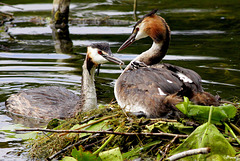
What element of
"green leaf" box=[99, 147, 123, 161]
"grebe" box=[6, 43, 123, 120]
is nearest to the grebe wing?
"grebe" box=[6, 43, 123, 120]

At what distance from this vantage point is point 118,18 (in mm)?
13461

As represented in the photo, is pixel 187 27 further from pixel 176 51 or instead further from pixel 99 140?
pixel 99 140

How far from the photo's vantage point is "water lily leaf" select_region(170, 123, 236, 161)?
178 inches

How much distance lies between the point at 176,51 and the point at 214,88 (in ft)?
8.05

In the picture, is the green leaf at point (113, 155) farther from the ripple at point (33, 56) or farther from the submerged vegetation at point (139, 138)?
the ripple at point (33, 56)

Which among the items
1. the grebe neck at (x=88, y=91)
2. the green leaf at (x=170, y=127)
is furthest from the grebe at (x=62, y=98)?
the green leaf at (x=170, y=127)

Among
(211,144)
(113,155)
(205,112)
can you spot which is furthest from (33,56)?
(211,144)

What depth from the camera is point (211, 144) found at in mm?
4551

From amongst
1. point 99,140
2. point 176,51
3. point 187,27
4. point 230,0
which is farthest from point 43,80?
point 230,0

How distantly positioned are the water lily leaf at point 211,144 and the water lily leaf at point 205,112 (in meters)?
0.28

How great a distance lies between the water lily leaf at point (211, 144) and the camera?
4527 millimetres

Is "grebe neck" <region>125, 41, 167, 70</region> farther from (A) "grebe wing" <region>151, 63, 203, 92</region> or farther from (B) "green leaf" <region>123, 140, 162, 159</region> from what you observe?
(B) "green leaf" <region>123, 140, 162, 159</region>

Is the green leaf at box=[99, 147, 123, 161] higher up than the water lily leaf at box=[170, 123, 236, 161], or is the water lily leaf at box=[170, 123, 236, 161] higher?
the water lily leaf at box=[170, 123, 236, 161]

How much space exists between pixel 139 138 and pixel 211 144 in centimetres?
79
